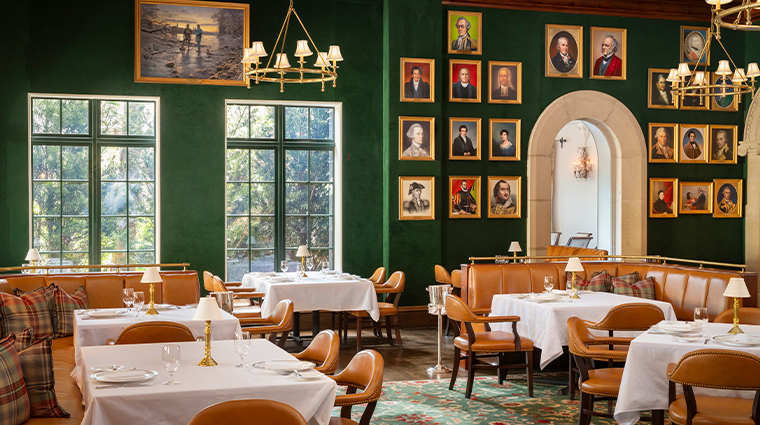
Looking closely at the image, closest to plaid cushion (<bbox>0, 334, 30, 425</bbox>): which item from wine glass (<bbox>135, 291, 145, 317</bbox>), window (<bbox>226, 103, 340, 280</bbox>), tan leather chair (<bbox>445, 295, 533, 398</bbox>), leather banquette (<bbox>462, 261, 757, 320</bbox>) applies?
wine glass (<bbox>135, 291, 145, 317</bbox>)

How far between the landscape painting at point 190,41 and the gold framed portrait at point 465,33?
3028 millimetres

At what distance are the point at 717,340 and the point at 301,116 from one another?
23.6 ft

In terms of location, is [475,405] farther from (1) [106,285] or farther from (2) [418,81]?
(2) [418,81]

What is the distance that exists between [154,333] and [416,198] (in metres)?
6.25

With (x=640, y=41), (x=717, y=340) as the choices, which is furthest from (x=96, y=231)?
(x=640, y=41)

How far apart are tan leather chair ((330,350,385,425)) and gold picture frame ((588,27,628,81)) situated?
28.7ft

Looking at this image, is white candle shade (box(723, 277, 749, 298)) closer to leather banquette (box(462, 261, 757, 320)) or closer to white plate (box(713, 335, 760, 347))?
white plate (box(713, 335, 760, 347))

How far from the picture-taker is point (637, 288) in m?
8.01

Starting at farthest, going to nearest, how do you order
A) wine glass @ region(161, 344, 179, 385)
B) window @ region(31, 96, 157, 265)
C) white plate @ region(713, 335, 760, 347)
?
window @ region(31, 96, 157, 265)
white plate @ region(713, 335, 760, 347)
wine glass @ region(161, 344, 179, 385)

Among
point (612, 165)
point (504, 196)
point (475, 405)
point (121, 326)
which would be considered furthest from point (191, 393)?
point (612, 165)

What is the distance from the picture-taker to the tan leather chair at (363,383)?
11.2 feet

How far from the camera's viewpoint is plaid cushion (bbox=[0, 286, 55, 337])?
6023 mm

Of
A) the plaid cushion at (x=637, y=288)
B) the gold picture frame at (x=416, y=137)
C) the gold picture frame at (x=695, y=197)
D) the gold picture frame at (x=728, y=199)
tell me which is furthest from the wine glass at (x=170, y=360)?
the gold picture frame at (x=728, y=199)

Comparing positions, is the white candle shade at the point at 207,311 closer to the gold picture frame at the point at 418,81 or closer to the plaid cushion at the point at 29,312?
the plaid cushion at the point at 29,312
